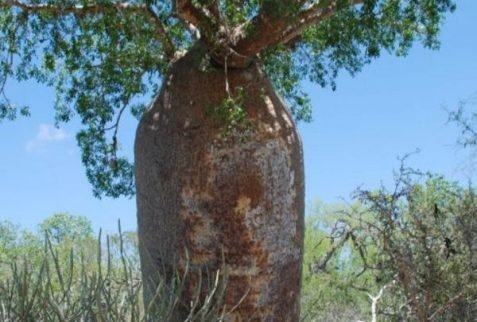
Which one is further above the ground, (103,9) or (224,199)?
(103,9)

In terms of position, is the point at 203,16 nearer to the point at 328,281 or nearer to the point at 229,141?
the point at 229,141

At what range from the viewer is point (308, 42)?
8133 mm

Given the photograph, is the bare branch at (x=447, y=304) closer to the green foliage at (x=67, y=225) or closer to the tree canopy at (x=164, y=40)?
the tree canopy at (x=164, y=40)

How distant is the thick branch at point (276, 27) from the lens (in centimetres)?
603

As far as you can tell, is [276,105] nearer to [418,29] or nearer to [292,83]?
[418,29]

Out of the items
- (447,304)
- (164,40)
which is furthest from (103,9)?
(447,304)

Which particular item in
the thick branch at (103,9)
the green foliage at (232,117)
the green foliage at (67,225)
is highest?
the green foliage at (67,225)

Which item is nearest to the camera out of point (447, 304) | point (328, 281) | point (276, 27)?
point (276, 27)

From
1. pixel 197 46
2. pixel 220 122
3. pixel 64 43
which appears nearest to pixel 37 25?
pixel 64 43

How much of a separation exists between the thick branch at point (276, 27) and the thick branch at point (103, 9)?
1045 mm

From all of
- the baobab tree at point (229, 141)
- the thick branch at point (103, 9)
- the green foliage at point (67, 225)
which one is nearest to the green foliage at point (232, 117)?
the baobab tree at point (229, 141)

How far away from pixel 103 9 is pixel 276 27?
1583 mm

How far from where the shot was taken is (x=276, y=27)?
6.04m

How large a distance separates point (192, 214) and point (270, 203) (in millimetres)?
531
